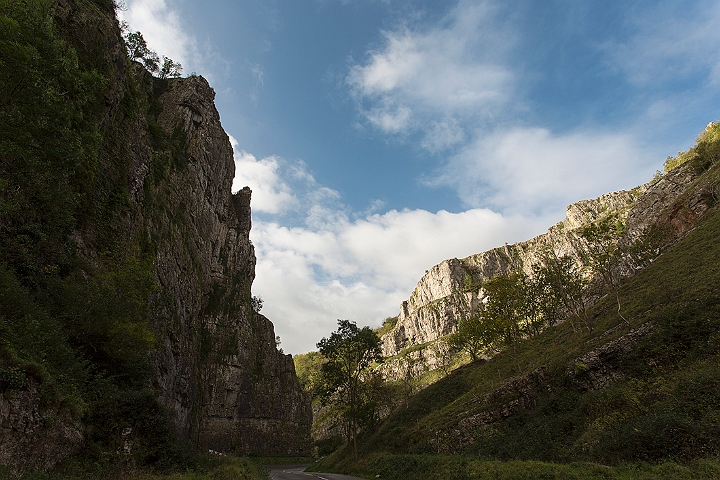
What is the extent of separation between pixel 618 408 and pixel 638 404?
1264 millimetres

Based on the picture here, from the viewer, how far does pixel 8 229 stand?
14.9m

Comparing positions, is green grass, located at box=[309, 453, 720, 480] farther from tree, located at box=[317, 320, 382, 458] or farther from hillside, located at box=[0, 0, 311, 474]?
hillside, located at box=[0, 0, 311, 474]

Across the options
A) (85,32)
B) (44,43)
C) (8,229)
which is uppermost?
(85,32)

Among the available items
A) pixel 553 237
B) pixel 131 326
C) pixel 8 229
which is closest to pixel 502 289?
pixel 131 326

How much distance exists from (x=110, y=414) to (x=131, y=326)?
6211 millimetres

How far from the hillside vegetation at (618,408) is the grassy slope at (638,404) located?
62 mm

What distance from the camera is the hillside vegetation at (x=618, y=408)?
12320 millimetres

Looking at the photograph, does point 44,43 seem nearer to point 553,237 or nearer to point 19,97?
point 19,97

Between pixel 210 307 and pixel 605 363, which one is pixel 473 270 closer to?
pixel 210 307

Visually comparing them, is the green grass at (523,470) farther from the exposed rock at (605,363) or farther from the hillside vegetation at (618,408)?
the exposed rock at (605,363)

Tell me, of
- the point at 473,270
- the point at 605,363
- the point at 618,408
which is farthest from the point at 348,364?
the point at 473,270

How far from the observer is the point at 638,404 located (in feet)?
50.4

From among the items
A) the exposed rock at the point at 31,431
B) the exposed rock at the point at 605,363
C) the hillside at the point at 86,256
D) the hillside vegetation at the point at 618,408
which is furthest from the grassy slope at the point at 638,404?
the hillside at the point at 86,256

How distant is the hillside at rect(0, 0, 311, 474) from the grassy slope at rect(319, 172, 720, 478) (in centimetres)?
1580
